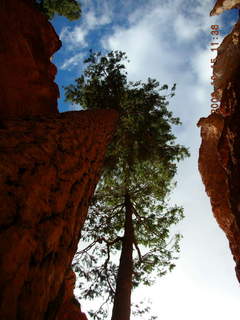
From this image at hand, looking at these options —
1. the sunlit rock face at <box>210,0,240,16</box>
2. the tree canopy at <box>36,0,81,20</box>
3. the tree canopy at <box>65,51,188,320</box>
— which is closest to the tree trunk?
the tree canopy at <box>65,51,188,320</box>

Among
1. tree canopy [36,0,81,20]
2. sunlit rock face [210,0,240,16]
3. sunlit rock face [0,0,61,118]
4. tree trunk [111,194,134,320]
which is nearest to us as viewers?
sunlit rock face [0,0,61,118]

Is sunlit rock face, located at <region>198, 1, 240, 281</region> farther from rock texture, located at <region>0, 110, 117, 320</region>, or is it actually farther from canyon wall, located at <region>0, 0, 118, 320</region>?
rock texture, located at <region>0, 110, 117, 320</region>

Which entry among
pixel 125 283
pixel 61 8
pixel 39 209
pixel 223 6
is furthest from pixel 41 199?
pixel 61 8

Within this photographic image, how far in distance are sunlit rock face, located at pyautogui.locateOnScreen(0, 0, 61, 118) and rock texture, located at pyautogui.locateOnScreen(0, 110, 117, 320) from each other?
9.39 feet

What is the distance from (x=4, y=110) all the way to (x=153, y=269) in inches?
386

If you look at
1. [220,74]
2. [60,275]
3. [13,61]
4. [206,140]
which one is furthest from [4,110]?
[206,140]

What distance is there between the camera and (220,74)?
966 centimetres

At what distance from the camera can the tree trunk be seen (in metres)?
8.98

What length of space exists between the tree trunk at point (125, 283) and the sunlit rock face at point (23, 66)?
244 inches

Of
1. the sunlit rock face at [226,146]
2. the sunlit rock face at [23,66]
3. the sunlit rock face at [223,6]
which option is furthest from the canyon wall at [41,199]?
the sunlit rock face at [223,6]

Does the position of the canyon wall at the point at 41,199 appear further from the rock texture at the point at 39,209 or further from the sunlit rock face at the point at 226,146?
the sunlit rock face at the point at 226,146

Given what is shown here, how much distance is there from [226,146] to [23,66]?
21.9ft

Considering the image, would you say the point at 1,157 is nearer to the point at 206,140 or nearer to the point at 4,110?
the point at 4,110

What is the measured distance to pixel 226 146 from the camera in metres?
8.70
